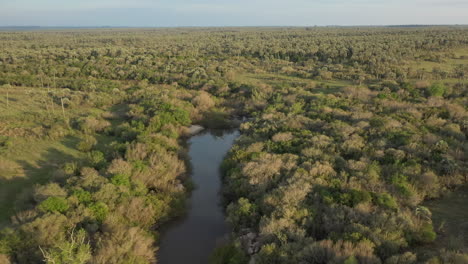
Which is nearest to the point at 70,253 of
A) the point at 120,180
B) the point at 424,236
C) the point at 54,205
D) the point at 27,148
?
the point at 54,205

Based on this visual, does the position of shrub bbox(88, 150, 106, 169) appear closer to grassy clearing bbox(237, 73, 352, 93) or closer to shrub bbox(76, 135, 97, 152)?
shrub bbox(76, 135, 97, 152)

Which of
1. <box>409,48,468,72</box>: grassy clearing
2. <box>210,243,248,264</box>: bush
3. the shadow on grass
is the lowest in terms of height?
<box>210,243,248,264</box>: bush

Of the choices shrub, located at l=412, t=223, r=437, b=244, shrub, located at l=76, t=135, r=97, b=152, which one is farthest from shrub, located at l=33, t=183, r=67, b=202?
shrub, located at l=412, t=223, r=437, b=244

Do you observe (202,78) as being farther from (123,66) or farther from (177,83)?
(123,66)

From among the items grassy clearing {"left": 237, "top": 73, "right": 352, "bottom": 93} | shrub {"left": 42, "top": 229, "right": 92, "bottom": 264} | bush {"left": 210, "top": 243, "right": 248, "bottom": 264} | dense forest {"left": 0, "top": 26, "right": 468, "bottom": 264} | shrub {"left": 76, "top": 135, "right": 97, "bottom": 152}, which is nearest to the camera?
shrub {"left": 42, "top": 229, "right": 92, "bottom": 264}

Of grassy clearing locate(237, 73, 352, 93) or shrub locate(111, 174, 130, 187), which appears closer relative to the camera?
shrub locate(111, 174, 130, 187)

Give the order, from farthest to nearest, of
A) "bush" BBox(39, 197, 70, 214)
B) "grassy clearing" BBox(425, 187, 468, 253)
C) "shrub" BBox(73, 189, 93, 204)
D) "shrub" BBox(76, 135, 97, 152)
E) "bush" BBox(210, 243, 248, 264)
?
"shrub" BBox(76, 135, 97, 152) → "shrub" BBox(73, 189, 93, 204) → "bush" BBox(39, 197, 70, 214) → "bush" BBox(210, 243, 248, 264) → "grassy clearing" BBox(425, 187, 468, 253)
